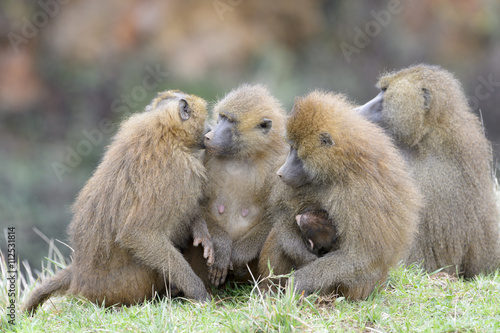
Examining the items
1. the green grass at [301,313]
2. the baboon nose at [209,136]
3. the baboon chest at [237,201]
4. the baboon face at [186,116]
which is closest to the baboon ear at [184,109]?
the baboon face at [186,116]

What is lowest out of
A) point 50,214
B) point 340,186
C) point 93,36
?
point 50,214

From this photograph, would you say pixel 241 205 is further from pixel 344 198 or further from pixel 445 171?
pixel 445 171

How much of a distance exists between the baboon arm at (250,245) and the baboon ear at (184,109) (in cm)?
87

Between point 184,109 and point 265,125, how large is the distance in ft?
1.83

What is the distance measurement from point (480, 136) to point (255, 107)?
78.5 inches

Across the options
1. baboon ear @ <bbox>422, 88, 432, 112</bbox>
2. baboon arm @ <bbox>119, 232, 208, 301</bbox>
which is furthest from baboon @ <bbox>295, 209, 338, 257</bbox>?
baboon ear @ <bbox>422, 88, 432, 112</bbox>

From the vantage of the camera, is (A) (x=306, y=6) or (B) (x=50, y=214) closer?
(B) (x=50, y=214)

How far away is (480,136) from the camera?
5105 mm

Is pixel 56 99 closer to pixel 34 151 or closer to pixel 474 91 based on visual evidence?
pixel 34 151

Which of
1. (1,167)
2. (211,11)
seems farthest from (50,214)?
(211,11)

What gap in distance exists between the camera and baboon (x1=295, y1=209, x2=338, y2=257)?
12.6ft

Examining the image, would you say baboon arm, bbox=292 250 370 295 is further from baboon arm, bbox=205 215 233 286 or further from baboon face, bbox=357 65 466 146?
baboon face, bbox=357 65 466 146

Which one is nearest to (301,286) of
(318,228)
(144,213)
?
(318,228)

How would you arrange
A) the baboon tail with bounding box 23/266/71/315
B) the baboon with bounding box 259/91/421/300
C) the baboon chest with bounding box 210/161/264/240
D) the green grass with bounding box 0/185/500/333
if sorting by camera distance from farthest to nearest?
the baboon tail with bounding box 23/266/71/315 < the baboon chest with bounding box 210/161/264/240 < the baboon with bounding box 259/91/421/300 < the green grass with bounding box 0/185/500/333
